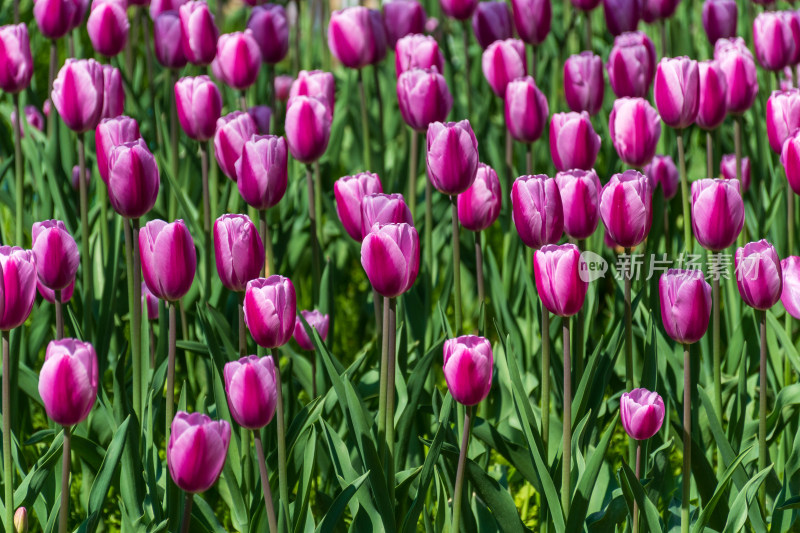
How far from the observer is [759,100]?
148 inches

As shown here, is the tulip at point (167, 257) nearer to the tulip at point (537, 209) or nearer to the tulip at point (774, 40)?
the tulip at point (537, 209)

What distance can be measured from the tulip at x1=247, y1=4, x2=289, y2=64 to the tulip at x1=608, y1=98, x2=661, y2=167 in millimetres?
1211

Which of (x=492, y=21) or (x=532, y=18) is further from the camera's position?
(x=492, y=21)

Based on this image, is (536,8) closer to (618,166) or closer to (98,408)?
(618,166)

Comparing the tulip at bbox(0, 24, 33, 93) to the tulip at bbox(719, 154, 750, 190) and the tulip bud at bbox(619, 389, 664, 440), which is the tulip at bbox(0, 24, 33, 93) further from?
the tulip at bbox(719, 154, 750, 190)

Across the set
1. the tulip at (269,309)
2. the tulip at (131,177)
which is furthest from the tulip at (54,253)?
the tulip at (269,309)

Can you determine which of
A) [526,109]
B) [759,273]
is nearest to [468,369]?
[759,273]

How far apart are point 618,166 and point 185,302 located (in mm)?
1368

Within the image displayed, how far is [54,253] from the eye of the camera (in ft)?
5.90

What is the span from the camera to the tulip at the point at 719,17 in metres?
3.29

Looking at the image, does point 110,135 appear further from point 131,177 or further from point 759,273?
point 759,273

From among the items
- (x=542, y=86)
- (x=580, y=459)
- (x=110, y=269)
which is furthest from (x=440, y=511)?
(x=542, y=86)

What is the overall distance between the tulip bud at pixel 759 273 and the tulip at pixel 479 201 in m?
0.54

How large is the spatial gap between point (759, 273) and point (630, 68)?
1.09m
